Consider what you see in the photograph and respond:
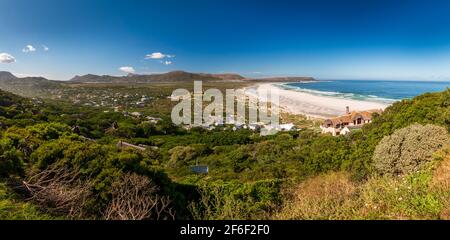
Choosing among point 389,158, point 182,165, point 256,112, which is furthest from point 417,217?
point 256,112

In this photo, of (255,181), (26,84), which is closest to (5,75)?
(26,84)

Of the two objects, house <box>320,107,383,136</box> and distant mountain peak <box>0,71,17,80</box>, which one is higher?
distant mountain peak <box>0,71,17,80</box>

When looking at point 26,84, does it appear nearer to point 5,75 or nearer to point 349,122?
point 5,75

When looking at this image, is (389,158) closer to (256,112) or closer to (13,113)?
(13,113)
